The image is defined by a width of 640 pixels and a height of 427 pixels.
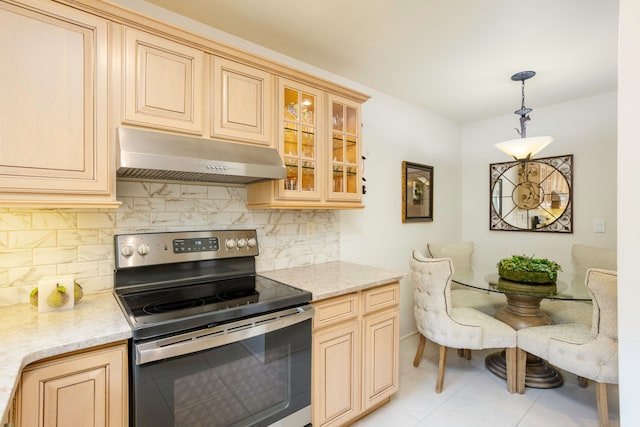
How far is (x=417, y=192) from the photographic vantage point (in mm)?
3359

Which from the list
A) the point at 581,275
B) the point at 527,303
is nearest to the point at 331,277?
the point at 527,303

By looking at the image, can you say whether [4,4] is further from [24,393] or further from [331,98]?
[331,98]

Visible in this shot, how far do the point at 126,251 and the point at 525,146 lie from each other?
273 centimetres

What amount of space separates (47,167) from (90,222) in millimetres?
413

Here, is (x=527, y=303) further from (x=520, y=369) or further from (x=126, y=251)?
(x=126, y=251)

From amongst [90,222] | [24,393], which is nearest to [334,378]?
[24,393]

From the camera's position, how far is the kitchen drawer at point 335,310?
5.57 ft

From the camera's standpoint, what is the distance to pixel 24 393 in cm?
98

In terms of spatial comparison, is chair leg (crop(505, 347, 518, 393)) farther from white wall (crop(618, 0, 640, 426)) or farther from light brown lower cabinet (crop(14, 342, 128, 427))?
light brown lower cabinet (crop(14, 342, 128, 427))

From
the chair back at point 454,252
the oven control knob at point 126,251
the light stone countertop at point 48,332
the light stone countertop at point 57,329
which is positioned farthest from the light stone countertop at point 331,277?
the chair back at point 454,252

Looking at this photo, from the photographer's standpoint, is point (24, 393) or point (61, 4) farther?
point (61, 4)

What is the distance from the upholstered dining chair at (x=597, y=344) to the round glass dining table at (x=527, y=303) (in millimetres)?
274

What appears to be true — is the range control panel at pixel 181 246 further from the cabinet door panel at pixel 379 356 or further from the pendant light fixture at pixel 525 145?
the pendant light fixture at pixel 525 145

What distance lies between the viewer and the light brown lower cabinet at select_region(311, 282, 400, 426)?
1716 millimetres
